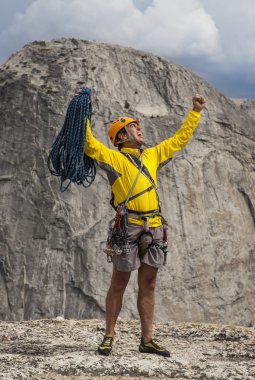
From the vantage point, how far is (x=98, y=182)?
1219 centimetres

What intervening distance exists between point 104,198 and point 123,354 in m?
7.32

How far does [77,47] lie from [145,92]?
176 cm

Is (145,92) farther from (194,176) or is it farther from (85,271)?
A: (85,271)

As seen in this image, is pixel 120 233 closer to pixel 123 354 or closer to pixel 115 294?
pixel 115 294

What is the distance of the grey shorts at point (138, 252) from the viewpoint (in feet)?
15.7

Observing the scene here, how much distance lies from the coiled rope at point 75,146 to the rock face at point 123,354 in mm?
1442

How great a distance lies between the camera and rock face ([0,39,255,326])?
467 inches

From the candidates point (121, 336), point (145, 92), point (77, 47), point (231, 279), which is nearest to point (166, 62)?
point (145, 92)

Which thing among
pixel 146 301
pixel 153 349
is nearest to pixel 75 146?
pixel 146 301

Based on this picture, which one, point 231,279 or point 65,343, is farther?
point 231,279

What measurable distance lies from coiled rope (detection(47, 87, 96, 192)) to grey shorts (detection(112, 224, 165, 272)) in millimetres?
623

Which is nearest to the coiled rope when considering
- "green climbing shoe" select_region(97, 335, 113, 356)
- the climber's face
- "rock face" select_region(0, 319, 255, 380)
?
the climber's face

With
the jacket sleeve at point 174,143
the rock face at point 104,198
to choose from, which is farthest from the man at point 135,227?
the rock face at point 104,198

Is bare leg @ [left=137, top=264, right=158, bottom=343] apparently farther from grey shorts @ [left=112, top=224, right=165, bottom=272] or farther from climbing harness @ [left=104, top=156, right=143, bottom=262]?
climbing harness @ [left=104, top=156, right=143, bottom=262]
